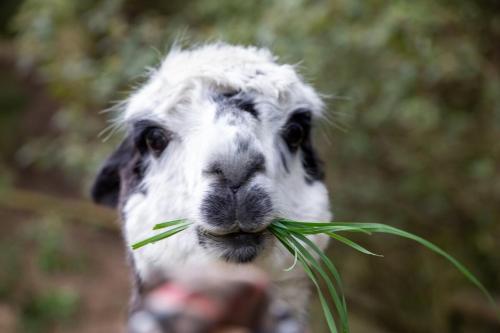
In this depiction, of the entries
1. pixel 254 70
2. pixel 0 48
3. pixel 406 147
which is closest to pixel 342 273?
pixel 406 147

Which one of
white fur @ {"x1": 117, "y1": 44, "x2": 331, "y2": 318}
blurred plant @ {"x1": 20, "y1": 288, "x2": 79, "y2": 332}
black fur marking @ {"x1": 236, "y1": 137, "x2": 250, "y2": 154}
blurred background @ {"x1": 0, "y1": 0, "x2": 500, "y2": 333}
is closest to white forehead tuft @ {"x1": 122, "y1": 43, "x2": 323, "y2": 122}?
white fur @ {"x1": 117, "y1": 44, "x2": 331, "y2": 318}

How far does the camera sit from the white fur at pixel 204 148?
7.89ft

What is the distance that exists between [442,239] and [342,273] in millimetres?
1127

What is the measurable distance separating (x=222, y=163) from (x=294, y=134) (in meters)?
0.70

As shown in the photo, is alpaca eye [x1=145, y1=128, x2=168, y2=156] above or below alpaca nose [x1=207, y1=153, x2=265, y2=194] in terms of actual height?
above

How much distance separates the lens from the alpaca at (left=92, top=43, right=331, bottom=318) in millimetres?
2277

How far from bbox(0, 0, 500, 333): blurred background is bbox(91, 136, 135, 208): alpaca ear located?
3.49ft

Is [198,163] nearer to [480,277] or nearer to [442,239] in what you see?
[442,239]

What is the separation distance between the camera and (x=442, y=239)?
638 centimetres

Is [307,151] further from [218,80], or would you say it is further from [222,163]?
[222,163]

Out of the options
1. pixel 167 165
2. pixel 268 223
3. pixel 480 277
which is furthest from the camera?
pixel 480 277

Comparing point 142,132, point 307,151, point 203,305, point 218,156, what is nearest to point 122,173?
point 142,132

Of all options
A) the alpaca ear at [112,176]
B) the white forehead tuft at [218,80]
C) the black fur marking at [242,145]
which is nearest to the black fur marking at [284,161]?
the white forehead tuft at [218,80]

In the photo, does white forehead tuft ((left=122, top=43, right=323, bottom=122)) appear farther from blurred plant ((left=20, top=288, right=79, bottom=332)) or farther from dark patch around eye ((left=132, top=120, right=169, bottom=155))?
blurred plant ((left=20, top=288, right=79, bottom=332))
